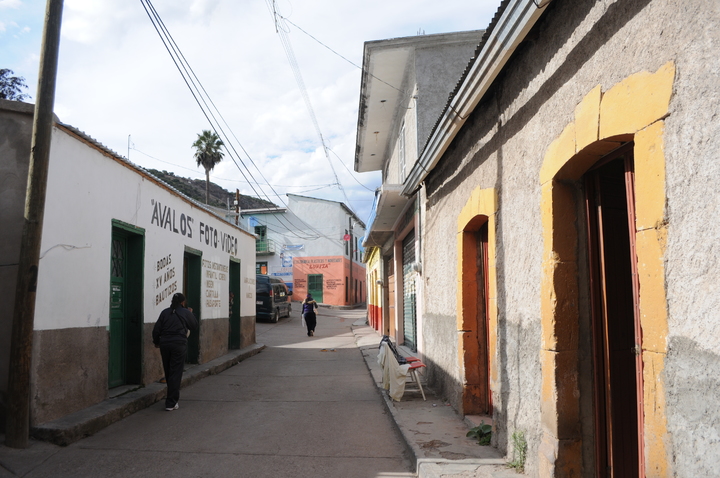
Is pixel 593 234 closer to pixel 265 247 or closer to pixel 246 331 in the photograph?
pixel 246 331

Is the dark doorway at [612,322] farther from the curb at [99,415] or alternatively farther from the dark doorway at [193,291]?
the dark doorway at [193,291]

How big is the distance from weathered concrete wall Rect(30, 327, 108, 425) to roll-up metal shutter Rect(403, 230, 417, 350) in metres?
6.81

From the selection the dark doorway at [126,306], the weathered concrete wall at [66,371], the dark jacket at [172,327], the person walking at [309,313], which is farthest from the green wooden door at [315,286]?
the weathered concrete wall at [66,371]

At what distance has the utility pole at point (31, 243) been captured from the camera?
5570 mm

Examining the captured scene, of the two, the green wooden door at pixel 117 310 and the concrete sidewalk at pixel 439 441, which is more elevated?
the green wooden door at pixel 117 310

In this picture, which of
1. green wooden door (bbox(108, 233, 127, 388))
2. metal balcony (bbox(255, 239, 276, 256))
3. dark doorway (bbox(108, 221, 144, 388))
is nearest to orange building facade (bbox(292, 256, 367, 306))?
metal balcony (bbox(255, 239, 276, 256))

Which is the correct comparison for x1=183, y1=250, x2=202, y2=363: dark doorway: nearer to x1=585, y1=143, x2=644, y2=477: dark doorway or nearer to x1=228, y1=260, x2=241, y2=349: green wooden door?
x1=228, y1=260, x2=241, y2=349: green wooden door

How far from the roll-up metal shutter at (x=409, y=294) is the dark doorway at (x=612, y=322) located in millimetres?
8095

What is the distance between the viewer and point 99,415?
6723 millimetres

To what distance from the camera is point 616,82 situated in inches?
135

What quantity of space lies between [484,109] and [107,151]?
510 centimetres

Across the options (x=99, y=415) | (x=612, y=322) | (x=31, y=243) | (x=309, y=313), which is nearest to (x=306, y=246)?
(x=309, y=313)

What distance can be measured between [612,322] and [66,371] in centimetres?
590

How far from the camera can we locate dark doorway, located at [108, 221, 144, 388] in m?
8.41
